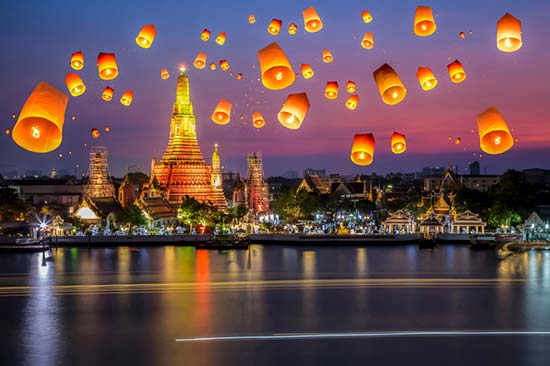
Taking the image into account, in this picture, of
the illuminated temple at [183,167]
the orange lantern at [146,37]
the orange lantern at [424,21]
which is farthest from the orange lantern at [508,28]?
the illuminated temple at [183,167]

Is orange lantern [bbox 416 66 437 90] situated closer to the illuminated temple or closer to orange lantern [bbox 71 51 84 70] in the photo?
orange lantern [bbox 71 51 84 70]

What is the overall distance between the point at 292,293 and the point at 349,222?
810 inches

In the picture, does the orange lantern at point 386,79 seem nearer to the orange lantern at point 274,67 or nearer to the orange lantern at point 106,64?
the orange lantern at point 274,67

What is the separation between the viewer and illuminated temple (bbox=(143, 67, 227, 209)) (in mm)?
34125

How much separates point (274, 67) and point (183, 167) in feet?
86.0

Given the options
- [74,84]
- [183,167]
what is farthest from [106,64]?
[183,167]

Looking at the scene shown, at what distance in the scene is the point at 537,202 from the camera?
29312mm

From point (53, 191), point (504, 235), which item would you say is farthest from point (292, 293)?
point (53, 191)

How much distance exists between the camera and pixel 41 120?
7.74 meters

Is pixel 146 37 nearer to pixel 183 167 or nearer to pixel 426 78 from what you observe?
pixel 426 78

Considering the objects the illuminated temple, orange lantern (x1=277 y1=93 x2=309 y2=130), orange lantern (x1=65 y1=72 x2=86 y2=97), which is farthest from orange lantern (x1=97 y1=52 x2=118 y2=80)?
the illuminated temple

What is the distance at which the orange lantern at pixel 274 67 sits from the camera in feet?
30.3

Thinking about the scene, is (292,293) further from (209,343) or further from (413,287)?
(209,343)

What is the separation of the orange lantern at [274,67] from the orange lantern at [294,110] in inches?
10.4
